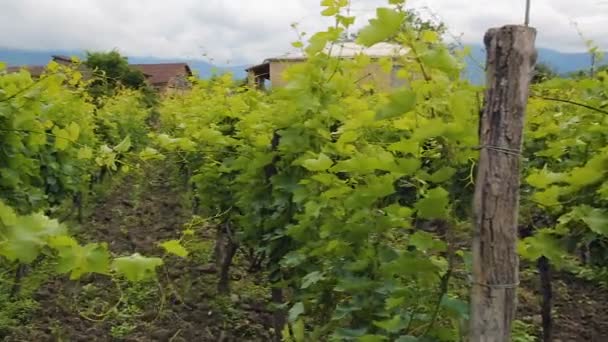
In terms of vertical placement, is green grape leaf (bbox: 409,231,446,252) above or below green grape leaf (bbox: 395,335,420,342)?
above

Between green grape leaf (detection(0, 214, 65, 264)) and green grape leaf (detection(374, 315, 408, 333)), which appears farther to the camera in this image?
green grape leaf (detection(374, 315, 408, 333))

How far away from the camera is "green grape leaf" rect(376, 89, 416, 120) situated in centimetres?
172

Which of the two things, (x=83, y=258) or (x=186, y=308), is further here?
(x=186, y=308)

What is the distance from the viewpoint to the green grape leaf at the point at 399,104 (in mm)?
1722

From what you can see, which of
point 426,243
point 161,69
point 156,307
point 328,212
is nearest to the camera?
point 426,243

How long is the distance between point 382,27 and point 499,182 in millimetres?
511

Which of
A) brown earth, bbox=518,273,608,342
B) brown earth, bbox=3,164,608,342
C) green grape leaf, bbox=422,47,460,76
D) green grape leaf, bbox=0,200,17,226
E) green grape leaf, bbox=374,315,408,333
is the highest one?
green grape leaf, bbox=422,47,460,76

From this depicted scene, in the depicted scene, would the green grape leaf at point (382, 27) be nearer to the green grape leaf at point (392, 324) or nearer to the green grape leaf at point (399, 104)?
the green grape leaf at point (399, 104)

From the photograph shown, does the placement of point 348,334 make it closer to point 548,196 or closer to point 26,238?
point 548,196

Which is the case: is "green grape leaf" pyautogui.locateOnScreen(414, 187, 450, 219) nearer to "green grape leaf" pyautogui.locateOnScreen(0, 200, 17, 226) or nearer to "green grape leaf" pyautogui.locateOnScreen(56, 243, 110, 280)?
"green grape leaf" pyautogui.locateOnScreen(56, 243, 110, 280)

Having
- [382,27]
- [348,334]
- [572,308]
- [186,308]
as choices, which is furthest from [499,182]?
[572,308]

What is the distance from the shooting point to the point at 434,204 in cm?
186

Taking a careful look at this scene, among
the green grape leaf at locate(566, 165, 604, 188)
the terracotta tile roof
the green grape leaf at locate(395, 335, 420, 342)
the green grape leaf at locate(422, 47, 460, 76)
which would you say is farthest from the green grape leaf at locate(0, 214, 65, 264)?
the terracotta tile roof

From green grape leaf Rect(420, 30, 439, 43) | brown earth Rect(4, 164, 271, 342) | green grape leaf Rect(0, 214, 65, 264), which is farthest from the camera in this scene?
brown earth Rect(4, 164, 271, 342)
